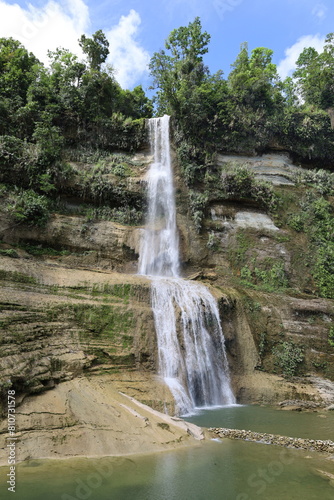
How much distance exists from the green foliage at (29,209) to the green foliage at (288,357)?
1329 cm

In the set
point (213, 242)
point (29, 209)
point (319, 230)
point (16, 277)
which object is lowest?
point (16, 277)

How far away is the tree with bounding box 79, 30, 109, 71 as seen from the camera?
90.2ft

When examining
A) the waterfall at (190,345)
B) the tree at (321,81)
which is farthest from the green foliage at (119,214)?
the tree at (321,81)

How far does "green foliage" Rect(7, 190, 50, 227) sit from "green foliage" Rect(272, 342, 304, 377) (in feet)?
43.6

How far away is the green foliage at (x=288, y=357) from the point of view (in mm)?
15641

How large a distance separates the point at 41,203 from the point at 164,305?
887 centimetres

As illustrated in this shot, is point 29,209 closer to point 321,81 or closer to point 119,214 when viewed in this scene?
point 119,214

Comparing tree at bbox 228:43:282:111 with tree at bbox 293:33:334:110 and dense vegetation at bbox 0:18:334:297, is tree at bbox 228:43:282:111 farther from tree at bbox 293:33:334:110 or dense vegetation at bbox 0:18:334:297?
tree at bbox 293:33:334:110

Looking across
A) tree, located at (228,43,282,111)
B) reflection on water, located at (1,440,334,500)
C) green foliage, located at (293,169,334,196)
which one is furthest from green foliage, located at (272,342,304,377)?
tree, located at (228,43,282,111)

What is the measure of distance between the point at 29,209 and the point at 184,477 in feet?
48.8

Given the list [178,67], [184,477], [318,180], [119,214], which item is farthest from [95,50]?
[184,477]

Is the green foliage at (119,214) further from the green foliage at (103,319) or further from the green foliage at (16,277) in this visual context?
the green foliage at (103,319)

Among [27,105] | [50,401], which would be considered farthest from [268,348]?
[27,105]

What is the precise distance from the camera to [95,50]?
27.5 meters
